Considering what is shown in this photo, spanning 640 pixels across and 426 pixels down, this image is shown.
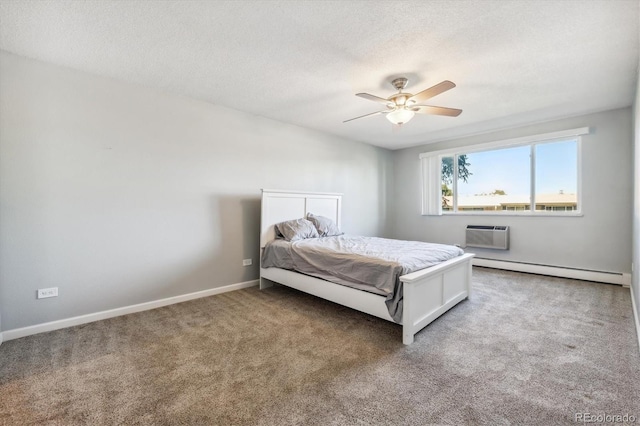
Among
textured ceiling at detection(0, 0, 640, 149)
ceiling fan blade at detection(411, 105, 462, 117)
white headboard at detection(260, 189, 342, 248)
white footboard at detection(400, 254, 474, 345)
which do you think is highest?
textured ceiling at detection(0, 0, 640, 149)

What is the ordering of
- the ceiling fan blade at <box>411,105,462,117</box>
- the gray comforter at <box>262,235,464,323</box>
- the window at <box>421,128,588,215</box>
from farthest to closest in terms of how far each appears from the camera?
1. the window at <box>421,128,588,215</box>
2. the ceiling fan blade at <box>411,105,462,117</box>
3. the gray comforter at <box>262,235,464,323</box>

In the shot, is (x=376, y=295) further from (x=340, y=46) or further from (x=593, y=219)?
(x=593, y=219)

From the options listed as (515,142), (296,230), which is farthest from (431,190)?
(296,230)

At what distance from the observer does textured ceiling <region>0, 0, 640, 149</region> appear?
6.33 ft

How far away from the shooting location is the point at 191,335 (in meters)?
2.47

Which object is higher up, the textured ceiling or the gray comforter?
the textured ceiling

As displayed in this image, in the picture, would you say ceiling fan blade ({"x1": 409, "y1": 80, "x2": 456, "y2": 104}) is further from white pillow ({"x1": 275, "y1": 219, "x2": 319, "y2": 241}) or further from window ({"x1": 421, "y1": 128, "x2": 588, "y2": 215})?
window ({"x1": 421, "y1": 128, "x2": 588, "y2": 215})

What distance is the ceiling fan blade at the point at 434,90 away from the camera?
238cm

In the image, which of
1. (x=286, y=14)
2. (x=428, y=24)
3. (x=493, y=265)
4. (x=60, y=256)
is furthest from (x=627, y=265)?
(x=60, y=256)

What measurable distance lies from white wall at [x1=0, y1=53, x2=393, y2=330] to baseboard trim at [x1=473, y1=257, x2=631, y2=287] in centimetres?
400

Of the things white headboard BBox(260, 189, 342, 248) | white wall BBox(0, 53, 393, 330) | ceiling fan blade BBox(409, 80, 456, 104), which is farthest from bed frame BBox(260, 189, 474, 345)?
ceiling fan blade BBox(409, 80, 456, 104)

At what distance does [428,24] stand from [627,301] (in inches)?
150

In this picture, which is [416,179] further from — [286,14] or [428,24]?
[286,14]

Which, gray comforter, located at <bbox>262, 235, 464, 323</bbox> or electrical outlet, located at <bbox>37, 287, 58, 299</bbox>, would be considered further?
electrical outlet, located at <bbox>37, 287, 58, 299</bbox>
